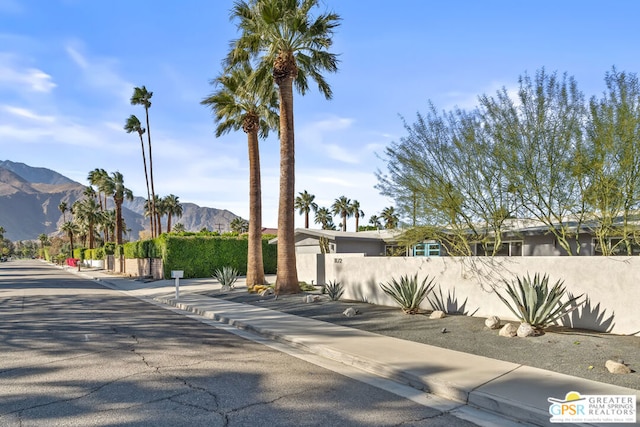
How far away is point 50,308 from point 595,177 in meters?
17.6

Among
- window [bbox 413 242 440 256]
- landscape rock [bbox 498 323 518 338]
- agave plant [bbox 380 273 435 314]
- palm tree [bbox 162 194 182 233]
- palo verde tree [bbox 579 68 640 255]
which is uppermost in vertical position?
palm tree [bbox 162 194 182 233]

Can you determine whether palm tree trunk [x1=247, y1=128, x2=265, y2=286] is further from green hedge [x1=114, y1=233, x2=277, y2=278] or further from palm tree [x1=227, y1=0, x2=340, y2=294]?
green hedge [x1=114, y1=233, x2=277, y2=278]

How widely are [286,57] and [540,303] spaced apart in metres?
13.0

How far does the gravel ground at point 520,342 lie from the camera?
711 centimetres

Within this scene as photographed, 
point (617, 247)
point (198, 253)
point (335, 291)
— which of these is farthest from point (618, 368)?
point (198, 253)

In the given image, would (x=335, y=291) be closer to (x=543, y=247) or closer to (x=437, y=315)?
(x=437, y=315)

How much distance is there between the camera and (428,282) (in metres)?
13.2

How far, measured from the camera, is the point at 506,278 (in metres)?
11.2

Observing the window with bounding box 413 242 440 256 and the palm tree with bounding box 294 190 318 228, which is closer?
the window with bounding box 413 242 440 256

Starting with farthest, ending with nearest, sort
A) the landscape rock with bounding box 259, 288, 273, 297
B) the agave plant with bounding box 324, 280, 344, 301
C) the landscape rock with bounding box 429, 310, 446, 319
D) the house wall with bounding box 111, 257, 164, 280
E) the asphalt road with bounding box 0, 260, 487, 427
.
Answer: the house wall with bounding box 111, 257, 164, 280 → the landscape rock with bounding box 259, 288, 273, 297 → the agave plant with bounding box 324, 280, 344, 301 → the landscape rock with bounding box 429, 310, 446, 319 → the asphalt road with bounding box 0, 260, 487, 427

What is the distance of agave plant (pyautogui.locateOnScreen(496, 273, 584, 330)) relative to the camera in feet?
30.3

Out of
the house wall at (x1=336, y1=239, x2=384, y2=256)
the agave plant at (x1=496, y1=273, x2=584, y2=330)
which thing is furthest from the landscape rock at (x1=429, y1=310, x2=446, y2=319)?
the house wall at (x1=336, y1=239, x2=384, y2=256)

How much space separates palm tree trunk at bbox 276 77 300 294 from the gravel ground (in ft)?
15.1

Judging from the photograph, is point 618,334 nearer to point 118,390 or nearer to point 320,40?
point 118,390
